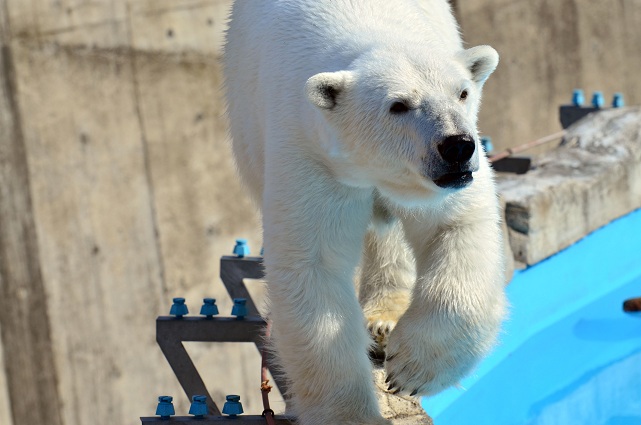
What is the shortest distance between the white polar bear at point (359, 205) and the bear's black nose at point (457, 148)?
4.2 inches

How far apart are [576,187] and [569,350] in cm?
70

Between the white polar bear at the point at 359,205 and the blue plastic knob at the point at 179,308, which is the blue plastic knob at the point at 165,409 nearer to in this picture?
the white polar bear at the point at 359,205

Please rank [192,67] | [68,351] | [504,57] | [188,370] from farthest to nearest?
[504,57]
[192,67]
[68,351]
[188,370]

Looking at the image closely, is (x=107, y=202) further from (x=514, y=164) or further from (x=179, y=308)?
(x=179, y=308)

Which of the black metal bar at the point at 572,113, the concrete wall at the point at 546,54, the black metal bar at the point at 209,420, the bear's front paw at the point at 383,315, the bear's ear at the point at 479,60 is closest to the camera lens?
the bear's ear at the point at 479,60

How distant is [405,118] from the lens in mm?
2359

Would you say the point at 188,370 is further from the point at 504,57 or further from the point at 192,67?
the point at 504,57

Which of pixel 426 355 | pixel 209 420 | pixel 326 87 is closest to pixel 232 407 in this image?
pixel 209 420

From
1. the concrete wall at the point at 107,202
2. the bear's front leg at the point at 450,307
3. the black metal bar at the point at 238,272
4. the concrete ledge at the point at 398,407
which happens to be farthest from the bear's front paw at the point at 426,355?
the concrete wall at the point at 107,202

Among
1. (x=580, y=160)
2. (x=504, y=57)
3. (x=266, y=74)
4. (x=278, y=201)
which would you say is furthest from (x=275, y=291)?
(x=504, y=57)

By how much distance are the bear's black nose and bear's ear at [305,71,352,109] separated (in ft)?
1.01

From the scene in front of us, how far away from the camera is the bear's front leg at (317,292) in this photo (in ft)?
8.47

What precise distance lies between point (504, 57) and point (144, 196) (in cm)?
313

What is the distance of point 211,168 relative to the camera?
657 cm
